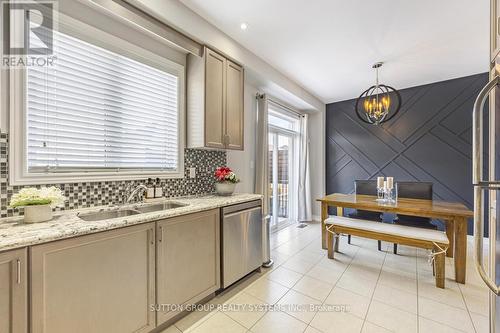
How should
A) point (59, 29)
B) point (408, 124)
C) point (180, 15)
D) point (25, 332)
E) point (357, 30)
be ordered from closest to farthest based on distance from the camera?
point (25, 332) < point (59, 29) < point (180, 15) < point (357, 30) < point (408, 124)

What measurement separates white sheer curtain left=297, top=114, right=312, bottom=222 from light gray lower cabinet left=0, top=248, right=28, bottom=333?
14.6 ft

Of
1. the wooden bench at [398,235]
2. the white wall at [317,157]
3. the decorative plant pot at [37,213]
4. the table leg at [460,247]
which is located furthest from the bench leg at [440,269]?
the decorative plant pot at [37,213]

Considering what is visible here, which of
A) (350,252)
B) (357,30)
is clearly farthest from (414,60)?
(350,252)

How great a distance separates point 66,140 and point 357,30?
3120 mm

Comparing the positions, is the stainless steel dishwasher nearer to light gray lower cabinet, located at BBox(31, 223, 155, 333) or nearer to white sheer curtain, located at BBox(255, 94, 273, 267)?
light gray lower cabinet, located at BBox(31, 223, 155, 333)

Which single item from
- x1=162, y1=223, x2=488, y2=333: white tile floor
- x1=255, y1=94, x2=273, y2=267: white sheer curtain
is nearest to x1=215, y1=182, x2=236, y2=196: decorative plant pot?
x1=255, y1=94, x2=273, y2=267: white sheer curtain

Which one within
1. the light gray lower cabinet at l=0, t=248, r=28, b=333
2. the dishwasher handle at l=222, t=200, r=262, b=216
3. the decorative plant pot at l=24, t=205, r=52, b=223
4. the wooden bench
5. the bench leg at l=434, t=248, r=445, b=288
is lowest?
the bench leg at l=434, t=248, r=445, b=288

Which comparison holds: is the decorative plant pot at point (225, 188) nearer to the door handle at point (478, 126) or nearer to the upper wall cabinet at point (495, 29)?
the door handle at point (478, 126)

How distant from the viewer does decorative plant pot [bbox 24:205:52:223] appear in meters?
1.30

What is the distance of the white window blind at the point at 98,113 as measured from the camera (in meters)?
1.57

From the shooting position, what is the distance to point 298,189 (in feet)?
16.2

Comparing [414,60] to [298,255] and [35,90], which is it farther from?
[35,90]

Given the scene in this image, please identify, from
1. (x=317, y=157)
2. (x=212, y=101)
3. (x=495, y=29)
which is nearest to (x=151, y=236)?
(x=212, y=101)

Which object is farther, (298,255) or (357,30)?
(298,255)
